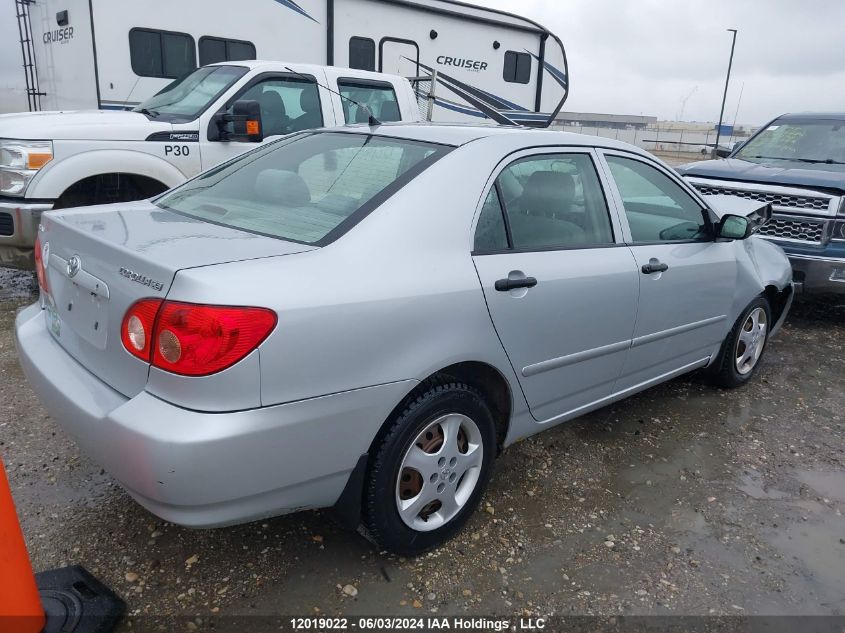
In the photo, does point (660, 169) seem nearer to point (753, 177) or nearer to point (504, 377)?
point (504, 377)

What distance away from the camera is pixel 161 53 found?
756 cm

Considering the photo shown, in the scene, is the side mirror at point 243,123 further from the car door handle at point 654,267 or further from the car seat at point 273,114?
the car door handle at point 654,267

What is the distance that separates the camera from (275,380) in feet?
6.57

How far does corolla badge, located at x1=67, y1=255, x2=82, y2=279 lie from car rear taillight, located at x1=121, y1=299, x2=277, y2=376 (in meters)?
0.55

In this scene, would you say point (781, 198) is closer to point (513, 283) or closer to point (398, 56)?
point (513, 283)

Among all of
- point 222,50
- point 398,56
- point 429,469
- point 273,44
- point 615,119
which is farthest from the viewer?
point 615,119

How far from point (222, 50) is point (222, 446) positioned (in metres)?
7.23

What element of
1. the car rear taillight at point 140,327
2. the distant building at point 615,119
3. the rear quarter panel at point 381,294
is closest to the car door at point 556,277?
the rear quarter panel at point 381,294

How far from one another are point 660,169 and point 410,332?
2.13 metres

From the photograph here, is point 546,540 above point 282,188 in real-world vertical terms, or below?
below

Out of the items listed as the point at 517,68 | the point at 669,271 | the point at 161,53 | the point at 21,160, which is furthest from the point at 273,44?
the point at 669,271

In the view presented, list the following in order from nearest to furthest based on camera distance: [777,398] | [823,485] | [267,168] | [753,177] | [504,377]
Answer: [504,377], [267,168], [823,485], [777,398], [753,177]

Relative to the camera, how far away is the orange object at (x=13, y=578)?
76.2 inches

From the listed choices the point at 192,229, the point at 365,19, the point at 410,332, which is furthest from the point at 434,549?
the point at 365,19
